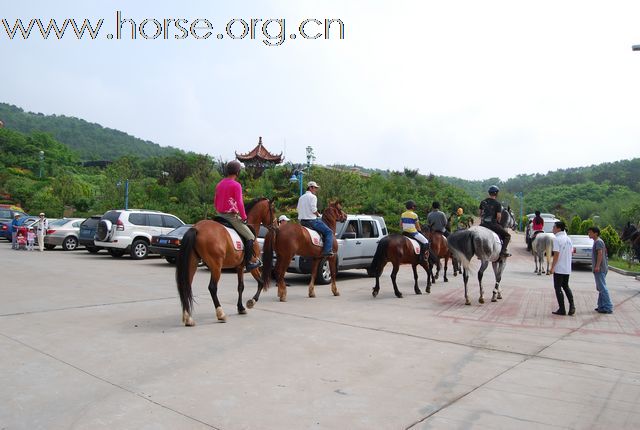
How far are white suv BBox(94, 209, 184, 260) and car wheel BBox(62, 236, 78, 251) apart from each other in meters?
4.30

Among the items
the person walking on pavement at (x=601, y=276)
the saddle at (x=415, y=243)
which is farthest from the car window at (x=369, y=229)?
the person walking on pavement at (x=601, y=276)

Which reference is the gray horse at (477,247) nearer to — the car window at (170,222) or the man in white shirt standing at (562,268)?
the man in white shirt standing at (562,268)

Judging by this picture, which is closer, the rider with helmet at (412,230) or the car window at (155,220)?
the rider with helmet at (412,230)

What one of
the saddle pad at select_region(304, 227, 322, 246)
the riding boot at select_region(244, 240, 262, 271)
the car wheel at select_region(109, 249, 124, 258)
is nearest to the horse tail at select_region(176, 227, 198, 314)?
the riding boot at select_region(244, 240, 262, 271)

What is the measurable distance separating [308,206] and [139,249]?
11586mm

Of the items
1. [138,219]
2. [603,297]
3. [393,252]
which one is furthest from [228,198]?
[138,219]

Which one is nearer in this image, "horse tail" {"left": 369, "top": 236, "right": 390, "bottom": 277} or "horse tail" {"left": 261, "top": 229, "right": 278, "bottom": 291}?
"horse tail" {"left": 261, "top": 229, "right": 278, "bottom": 291}

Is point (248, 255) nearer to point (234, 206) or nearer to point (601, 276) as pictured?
point (234, 206)

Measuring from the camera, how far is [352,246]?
13820 millimetres

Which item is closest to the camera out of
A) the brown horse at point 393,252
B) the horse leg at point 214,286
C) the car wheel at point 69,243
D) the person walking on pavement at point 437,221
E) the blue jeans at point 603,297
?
the horse leg at point 214,286

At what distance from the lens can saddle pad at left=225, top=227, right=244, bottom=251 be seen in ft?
26.5

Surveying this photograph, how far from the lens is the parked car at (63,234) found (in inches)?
900

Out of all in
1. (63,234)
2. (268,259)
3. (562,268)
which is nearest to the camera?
(562,268)

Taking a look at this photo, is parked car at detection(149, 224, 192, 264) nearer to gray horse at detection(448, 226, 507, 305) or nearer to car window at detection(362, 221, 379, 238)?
car window at detection(362, 221, 379, 238)
